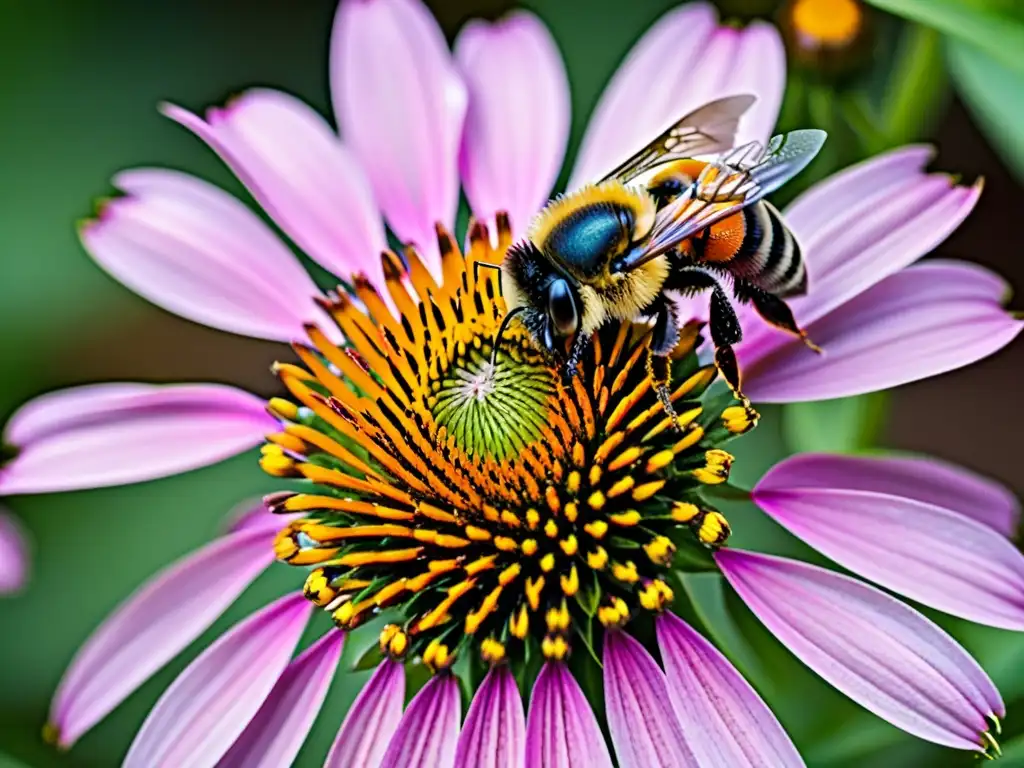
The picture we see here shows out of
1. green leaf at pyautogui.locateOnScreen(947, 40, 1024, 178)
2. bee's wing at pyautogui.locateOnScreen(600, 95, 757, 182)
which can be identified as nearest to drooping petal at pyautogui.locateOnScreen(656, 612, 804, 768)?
bee's wing at pyautogui.locateOnScreen(600, 95, 757, 182)

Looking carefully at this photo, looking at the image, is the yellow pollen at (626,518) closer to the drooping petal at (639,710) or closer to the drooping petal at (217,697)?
the drooping petal at (639,710)

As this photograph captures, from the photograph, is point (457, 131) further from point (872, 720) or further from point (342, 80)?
point (872, 720)

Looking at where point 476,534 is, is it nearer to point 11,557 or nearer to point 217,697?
point 217,697

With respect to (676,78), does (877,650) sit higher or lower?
lower

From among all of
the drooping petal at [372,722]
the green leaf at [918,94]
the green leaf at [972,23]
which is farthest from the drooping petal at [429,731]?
the green leaf at [918,94]

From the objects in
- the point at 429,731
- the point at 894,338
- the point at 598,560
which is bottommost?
the point at 429,731

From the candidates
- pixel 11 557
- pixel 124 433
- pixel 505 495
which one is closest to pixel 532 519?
pixel 505 495

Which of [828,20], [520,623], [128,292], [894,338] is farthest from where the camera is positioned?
→ [128,292]

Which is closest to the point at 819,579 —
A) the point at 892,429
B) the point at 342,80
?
the point at 342,80
